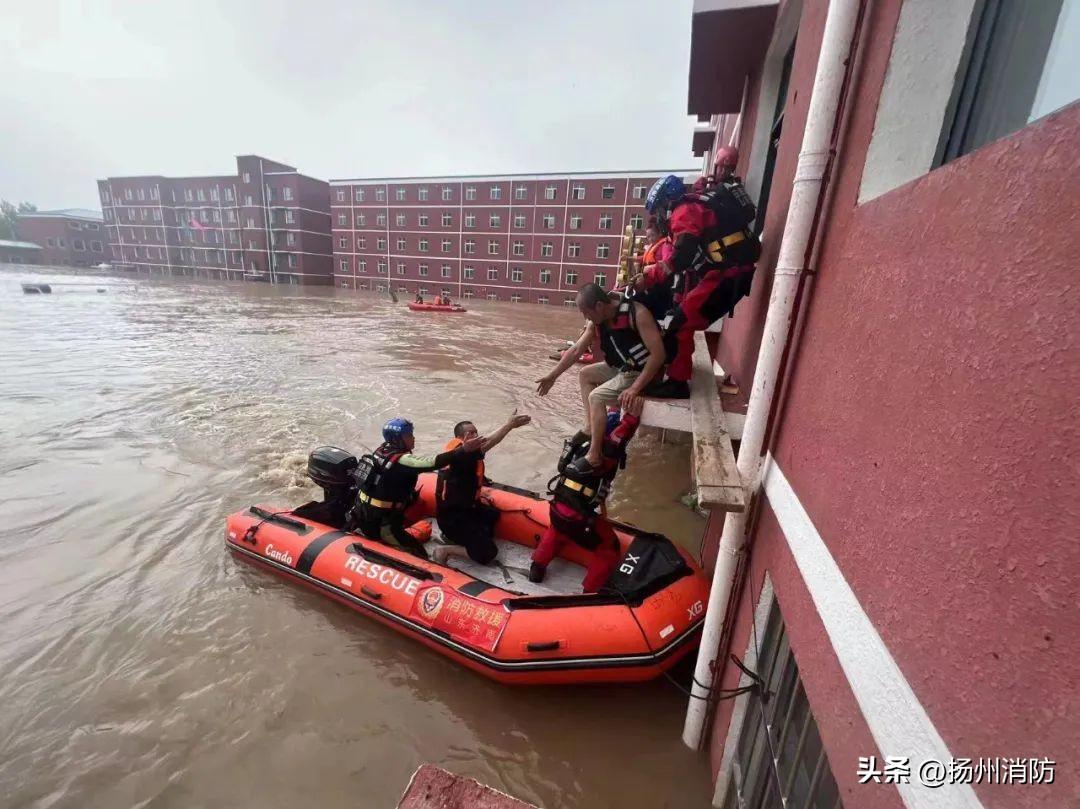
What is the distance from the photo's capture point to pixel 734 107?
716cm

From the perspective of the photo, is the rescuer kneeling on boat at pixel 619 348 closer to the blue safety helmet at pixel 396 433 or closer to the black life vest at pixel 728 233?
the black life vest at pixel 728 233

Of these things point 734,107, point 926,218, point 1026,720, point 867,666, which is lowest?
point 867,666

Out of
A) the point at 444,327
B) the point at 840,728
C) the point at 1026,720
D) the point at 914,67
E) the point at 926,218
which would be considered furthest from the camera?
the point at 444,327

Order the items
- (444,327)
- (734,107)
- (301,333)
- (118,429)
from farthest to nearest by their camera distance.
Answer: (444,327)
(301,333)
(118,429)
(734,107)

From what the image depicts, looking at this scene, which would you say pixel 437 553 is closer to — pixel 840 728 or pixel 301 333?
pixel 840 728

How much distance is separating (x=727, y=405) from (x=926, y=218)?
2353 mm

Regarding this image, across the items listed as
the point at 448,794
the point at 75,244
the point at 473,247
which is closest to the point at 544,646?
the point at 448,794

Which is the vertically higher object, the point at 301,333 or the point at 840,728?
the point at 840,728

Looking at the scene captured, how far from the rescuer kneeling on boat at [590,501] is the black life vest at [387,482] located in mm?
1548

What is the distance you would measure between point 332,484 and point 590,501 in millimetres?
3127

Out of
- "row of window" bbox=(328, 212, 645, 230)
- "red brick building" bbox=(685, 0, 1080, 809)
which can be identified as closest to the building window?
"red brick building" bbox=(685, 0, 1080, 809)

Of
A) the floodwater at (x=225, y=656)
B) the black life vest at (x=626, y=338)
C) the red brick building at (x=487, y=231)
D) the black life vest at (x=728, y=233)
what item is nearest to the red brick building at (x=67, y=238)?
the red brick building at (x=487, y=231)

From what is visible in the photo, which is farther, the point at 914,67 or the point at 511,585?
the point at 511,585

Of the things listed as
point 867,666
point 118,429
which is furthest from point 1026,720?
point 118,429
